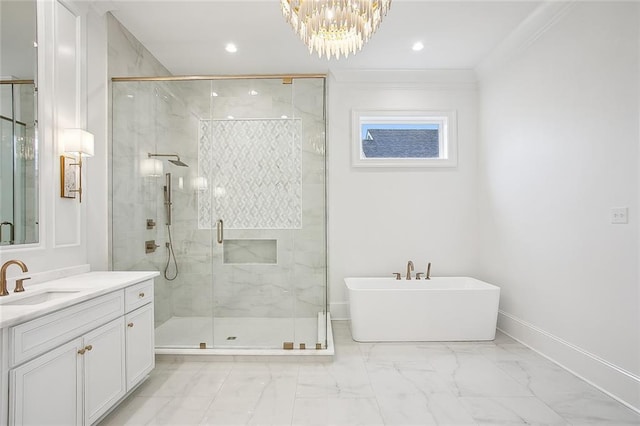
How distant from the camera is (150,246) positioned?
3.18 m

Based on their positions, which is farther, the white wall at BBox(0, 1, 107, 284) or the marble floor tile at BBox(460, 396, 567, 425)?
the white wall at BBox(0, 1, 107, 284)

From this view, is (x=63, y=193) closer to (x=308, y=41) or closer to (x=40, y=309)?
(x=40, y=309)

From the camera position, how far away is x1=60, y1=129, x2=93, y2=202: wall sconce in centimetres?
222

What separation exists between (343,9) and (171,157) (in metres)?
2.31

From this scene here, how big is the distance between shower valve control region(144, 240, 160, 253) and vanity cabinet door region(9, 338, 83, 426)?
1527 millimetres

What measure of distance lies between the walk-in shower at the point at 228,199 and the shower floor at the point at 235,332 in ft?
0.03

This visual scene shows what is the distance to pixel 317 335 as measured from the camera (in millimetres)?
3012

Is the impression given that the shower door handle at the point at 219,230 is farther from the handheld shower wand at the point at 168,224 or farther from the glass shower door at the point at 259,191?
the handheld shower wand at the point at 168,224

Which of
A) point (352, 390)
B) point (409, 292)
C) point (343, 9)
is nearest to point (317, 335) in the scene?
point (352, 390)

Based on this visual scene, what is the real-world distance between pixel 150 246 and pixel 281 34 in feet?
7.77

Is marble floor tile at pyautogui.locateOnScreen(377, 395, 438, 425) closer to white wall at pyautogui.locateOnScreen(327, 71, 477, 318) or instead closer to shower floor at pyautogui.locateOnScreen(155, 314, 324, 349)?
shower floor at pyautogui.locateOnScreen(155, 314, 324, 349)

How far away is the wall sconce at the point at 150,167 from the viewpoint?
3152 millimetres

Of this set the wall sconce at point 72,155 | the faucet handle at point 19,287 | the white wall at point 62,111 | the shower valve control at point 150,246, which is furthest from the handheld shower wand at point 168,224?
the faucet handle at point 19,287

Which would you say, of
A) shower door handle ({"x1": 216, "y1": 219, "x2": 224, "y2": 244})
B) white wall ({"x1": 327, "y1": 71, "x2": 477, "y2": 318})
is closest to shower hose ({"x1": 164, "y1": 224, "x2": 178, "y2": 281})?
shower door handle ({"x1": 216, "y1": 219, "x2": 224, "y2": 244})
